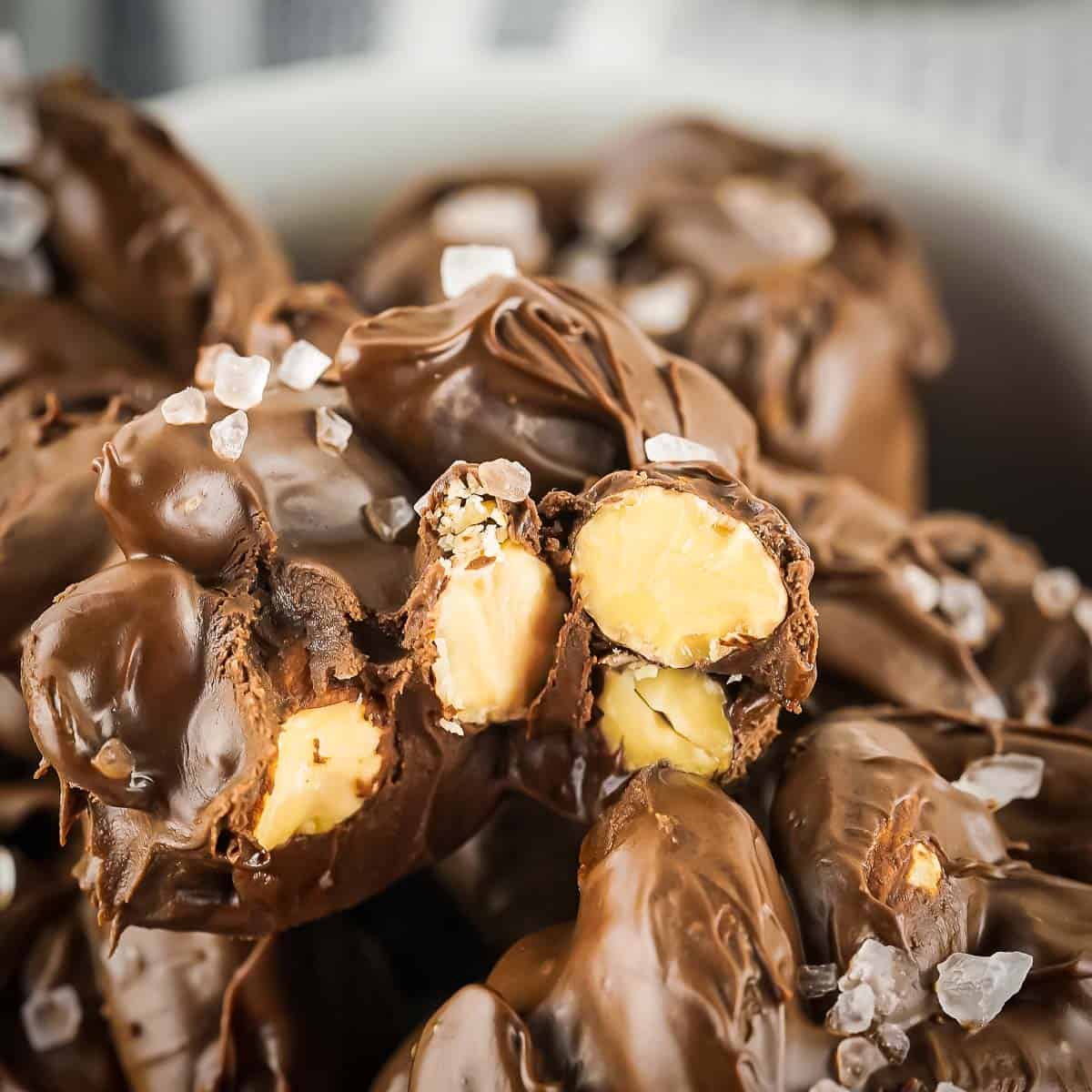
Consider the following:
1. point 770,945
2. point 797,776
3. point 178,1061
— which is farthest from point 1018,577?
point 178,1061

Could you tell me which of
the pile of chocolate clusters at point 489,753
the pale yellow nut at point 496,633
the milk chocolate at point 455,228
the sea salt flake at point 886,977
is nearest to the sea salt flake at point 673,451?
the pile of chocolate clusters at point 489,753

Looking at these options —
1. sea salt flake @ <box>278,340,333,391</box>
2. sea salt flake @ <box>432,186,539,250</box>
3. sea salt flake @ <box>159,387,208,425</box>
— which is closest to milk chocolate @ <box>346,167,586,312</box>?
sea salt flake @ <box>432,186,539,250</box>

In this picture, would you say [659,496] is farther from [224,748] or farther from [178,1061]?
[178,1061]

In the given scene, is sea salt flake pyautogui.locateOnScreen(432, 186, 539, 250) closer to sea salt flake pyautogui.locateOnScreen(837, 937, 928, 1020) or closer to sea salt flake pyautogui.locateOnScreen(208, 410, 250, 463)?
sea salt flake pyautogui.locateOnScreen(208, 410, 250, 463)

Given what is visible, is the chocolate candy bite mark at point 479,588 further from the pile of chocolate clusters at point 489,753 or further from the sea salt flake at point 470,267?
the sea salt flake at point 470,267

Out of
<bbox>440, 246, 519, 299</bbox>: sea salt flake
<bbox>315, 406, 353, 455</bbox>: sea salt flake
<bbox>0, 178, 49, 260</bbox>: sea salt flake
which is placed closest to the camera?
<bbox>315, 406, 353, 455</bbox>: sea salt flake

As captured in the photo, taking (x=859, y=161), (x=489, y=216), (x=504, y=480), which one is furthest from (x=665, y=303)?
(x=504, y=480)

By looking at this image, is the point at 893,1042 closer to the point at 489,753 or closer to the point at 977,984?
the point at 977,984

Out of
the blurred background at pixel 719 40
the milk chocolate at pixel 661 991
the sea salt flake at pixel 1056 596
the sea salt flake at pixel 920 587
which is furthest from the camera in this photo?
the blurred background at pixel 719 40
